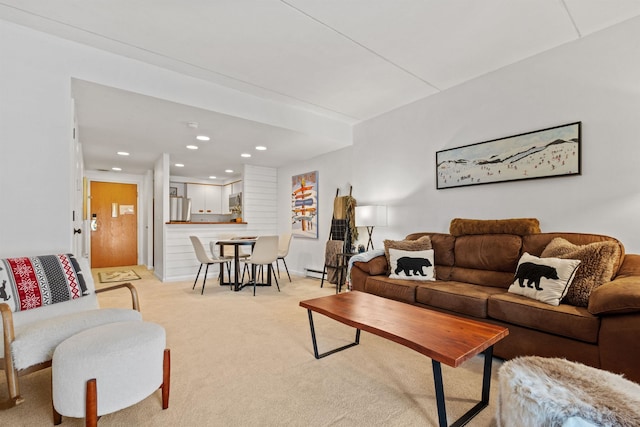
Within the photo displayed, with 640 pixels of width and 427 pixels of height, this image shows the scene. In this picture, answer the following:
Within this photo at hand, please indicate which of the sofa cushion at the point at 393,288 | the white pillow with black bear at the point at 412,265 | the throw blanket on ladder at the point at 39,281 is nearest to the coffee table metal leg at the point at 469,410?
the sofa cushion at the point at 393,288

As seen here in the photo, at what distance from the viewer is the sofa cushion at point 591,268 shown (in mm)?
2100

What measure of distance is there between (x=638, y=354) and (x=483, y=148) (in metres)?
2.20

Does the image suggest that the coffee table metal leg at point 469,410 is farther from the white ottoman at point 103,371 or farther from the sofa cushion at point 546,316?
the white ottoman at point 103,371

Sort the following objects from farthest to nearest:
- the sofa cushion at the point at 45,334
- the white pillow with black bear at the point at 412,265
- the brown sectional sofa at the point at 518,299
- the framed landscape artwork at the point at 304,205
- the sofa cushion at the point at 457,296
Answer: the framed landscape artwork at the point at 304,205 → the white pillow with black bear at the point at 412,265 → the sofa cushion at the point at 457,296 → the brown sectional sofa at the point at 518,299 → the sofa cushion at the point at 45,334

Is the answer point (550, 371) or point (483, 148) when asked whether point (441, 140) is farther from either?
point (550, 371)

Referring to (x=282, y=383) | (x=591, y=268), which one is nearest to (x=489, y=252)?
(x=591, y=268)

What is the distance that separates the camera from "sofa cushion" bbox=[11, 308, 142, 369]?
1587 millimetres

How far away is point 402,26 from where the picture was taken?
247 centimetres

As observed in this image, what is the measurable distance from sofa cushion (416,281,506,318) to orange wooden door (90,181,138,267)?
7038mm

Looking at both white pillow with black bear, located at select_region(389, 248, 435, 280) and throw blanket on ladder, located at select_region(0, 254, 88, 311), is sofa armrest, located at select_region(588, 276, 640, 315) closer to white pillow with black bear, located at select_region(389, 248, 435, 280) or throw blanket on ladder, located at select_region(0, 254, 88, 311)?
white pillow with black bear, located at select_region(389, 248, 435, 280)

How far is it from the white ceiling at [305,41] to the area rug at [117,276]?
110 inches

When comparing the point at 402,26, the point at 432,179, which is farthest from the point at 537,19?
the point at 432,179

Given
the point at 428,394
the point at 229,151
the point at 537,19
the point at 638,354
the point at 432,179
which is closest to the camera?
the point at 638,354

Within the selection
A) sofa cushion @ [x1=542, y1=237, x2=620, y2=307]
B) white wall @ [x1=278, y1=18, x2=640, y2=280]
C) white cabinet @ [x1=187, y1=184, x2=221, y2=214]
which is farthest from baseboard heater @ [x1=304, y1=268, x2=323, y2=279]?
white cabinet @ [x1=187, y1=184, x2=221, y2=214]
